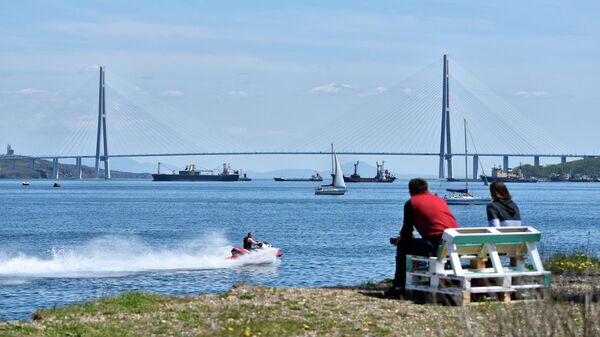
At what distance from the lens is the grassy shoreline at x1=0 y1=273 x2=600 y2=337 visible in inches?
474

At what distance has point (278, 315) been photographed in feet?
43.2

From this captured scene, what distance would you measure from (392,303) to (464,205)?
81548mm

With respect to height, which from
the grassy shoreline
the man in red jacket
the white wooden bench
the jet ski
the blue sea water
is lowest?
the blue sea water

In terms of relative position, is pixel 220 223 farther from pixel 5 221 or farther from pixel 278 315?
pixel 278 315

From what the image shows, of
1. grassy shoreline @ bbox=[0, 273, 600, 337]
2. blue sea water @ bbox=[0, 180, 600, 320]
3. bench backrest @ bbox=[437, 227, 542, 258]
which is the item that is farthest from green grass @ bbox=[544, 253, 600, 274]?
blue sea water @ bbox=[0, 180, 600, 320]

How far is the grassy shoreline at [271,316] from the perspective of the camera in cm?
1205

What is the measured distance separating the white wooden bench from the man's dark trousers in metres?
0.09

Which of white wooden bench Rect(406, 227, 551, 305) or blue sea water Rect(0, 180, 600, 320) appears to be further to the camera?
blue sea water Rect(0, 180, 600, 320)

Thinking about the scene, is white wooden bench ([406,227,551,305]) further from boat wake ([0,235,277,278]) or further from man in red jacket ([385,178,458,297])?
boat wake ([0,235,277,278])

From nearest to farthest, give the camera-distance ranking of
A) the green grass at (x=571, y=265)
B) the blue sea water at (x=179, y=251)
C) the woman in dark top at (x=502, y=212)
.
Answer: the woman in dark top at (x=502, y=212), the green grass at (x=571, y=265), the blue sea water at (x=179, y=251)

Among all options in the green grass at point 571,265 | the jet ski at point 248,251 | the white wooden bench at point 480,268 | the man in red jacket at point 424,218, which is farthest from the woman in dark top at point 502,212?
the jet ski at point 248,251

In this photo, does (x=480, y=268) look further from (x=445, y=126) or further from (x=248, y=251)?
(x=445, y=126)

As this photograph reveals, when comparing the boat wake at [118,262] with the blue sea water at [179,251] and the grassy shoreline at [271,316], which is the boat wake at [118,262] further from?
the grassy shoreline at [271,316]

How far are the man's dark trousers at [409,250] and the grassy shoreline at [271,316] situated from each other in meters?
0.40
